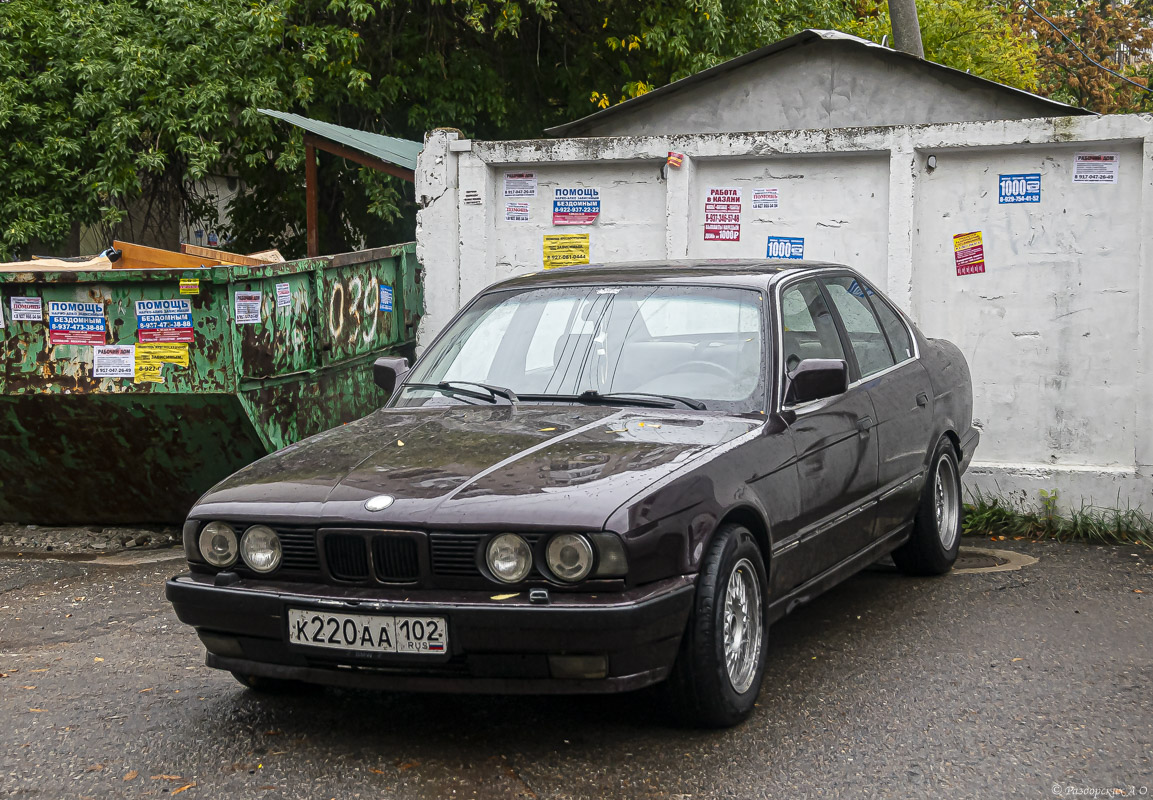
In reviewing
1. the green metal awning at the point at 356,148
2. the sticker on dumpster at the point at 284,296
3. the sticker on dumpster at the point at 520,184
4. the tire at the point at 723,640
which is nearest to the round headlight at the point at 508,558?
the tire at the point at 723,640

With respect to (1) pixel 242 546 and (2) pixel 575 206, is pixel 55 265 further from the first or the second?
(1) pixel 242 546

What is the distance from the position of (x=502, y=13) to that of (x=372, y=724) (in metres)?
11.2

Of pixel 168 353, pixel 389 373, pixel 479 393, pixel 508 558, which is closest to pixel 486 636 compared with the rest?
Result: pixel 508 558

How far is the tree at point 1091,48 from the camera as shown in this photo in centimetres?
3362

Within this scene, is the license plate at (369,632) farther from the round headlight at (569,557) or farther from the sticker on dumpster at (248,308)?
the sticker on dumpster at (248,308)

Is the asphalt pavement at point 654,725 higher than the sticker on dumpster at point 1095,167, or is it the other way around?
the sticker on dumpster at point 1095,167

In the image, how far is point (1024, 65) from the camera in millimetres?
27172

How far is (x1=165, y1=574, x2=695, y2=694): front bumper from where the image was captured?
144 inches

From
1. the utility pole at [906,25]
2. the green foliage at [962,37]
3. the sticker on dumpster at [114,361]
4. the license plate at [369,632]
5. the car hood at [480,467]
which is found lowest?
the license plate at [369,632]

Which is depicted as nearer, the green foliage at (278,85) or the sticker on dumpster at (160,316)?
the sticker on dumpster at (160,316)

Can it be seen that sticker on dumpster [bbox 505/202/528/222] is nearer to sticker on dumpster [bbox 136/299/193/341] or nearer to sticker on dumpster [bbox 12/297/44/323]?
sticker on dumpster [bbox 136/299/193/341]

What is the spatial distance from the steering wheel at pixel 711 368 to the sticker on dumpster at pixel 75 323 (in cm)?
375

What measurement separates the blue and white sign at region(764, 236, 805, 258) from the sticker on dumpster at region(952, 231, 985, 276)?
0.95 m

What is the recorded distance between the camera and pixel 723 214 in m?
8.37
